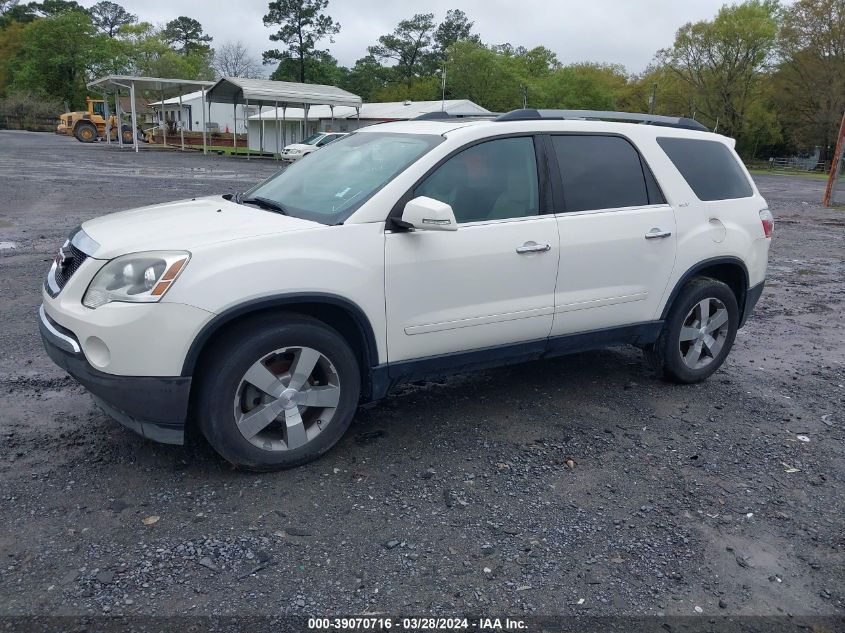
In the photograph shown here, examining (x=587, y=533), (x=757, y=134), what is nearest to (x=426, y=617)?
(x=587, y=533)

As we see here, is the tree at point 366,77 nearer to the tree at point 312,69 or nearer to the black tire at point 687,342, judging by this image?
the tree at point 312,69

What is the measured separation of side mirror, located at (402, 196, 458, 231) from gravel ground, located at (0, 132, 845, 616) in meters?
1.30

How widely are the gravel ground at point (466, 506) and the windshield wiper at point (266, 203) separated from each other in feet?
4.52

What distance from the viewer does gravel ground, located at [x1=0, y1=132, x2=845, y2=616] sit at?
9.45ft

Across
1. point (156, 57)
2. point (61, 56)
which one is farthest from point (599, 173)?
point (156, 57)

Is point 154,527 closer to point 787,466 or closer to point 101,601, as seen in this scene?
point 101,601

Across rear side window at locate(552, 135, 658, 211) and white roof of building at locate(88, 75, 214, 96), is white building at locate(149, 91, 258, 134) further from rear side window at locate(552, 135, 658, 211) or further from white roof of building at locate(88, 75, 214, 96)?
rear side window at locate(552, 135, 658, 211)

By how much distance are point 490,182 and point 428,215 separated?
0.78 metres

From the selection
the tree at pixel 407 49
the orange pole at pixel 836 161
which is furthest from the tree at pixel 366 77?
the orange pole at pixel 836 161

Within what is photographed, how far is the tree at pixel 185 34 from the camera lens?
11138cm

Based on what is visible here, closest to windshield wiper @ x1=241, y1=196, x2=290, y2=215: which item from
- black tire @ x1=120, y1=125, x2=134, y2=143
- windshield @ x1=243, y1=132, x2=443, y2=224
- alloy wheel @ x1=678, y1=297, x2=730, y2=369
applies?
windshield @ x1=243, y1=132, x2=443, y2=224

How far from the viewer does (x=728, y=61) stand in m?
67.4

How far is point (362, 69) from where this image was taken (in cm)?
8756

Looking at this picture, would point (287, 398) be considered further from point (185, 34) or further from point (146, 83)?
point (185, 34)
